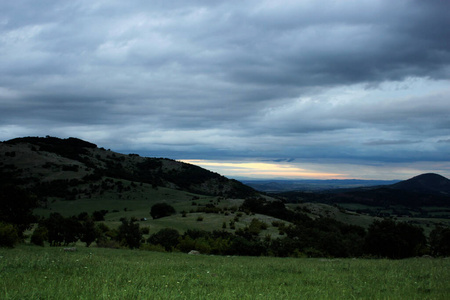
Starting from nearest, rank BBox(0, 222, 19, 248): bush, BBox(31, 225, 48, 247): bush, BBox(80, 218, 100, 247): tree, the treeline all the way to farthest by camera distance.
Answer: BBox(0, 222, 19, 248): bush → BBox(31, 225, 48, 247): bush → the treeline → BBox(80, 218, 100, 247): tree

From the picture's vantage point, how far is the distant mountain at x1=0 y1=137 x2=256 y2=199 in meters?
98.6

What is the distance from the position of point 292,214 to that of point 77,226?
146 feet

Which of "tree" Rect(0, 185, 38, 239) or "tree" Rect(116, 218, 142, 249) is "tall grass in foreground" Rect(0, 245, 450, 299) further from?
"tree" Rect(0, 185, 38, 239)

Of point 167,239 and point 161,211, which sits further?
point 161,211

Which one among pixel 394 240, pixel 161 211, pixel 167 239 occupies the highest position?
pixel 394 240

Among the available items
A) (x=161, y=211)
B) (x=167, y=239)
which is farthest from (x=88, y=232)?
(x=161, y=211)

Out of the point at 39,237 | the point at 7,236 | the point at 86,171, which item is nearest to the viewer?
the point at 7,236

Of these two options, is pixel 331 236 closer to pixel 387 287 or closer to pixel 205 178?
pixel 387 287

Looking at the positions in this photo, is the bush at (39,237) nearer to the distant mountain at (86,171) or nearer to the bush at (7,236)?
the bush at (7,236)

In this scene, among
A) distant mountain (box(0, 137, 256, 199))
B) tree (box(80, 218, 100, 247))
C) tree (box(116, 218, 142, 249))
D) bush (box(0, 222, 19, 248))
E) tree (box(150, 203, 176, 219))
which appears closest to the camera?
bush (box(0, 222, 19, 248))

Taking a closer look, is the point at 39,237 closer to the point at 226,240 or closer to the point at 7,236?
the point at 7,236

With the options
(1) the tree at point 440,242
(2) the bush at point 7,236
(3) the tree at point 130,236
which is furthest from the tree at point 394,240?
(2) the bush at point 7,236

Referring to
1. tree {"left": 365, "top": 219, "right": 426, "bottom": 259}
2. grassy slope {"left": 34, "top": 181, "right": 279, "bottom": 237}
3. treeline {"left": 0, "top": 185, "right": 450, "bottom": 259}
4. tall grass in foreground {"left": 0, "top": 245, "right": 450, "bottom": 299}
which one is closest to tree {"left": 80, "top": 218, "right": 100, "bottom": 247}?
treeline {"left": 0, "top": 185, "right": 450, "bottom": 259}

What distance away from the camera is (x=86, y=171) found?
114 m
